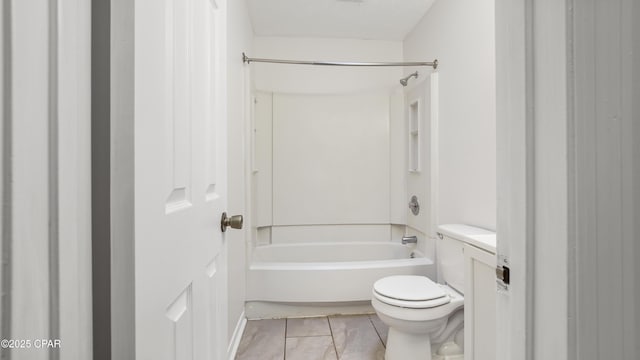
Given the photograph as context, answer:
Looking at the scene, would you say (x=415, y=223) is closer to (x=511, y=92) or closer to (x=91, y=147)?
(x=511, y=92)

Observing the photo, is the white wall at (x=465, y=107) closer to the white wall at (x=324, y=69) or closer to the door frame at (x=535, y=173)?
the white wall at (x=324, y=69)

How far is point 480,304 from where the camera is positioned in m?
1.36

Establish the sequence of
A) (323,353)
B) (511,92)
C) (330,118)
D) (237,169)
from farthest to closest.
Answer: (330,118)
(237,169)
(323,353)
(511,92)

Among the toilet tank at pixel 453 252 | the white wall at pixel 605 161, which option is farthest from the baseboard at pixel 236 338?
the white wall at pixel 605 161

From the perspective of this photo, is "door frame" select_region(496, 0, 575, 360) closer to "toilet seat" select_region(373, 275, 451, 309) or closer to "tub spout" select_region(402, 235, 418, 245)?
"toilet seat" select_region(373, 275, 451, 309)

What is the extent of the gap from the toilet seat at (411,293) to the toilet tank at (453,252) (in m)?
0.15

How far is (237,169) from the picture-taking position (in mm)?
2109

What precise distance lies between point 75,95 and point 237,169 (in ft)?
5.79

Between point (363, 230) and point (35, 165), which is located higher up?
point (35, 165)

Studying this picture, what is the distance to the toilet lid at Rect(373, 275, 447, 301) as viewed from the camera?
1638 mm

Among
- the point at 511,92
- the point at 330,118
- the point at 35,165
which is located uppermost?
the point at 330,118

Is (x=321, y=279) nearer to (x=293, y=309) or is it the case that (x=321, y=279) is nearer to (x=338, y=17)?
(x=293, y=309)

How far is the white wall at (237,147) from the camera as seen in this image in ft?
6.07

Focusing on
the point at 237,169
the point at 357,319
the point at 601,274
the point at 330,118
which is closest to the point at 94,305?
the point at 601,274
